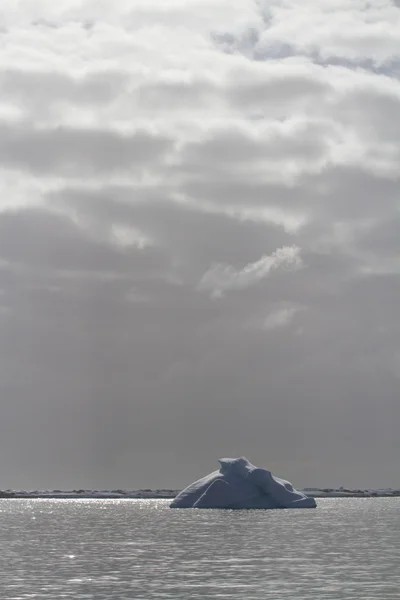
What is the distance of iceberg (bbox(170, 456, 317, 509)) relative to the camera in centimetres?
12250

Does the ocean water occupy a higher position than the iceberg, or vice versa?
the iceberg

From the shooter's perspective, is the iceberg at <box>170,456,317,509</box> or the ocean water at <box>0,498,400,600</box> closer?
the ocean water at <box>0,498,400,600</box>

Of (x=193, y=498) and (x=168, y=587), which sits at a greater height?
(x=193, y=498)

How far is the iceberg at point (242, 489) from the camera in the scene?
122m

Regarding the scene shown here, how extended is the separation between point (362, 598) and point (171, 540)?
35908 mm

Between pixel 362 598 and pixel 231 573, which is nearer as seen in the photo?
pixel 362 598

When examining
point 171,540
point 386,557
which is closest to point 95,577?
point 386,557

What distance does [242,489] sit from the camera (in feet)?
407

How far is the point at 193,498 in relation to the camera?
128625 mm

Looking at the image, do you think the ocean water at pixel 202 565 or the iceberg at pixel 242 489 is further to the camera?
the iceberg at pixel 242 489

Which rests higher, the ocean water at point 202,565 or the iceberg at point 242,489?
the iceberg at point 242,489

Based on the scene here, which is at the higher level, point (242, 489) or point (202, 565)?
point (242, 489)

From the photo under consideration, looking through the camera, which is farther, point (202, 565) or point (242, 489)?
point (242, 489)

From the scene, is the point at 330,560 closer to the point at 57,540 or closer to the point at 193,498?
the point at 57,540
